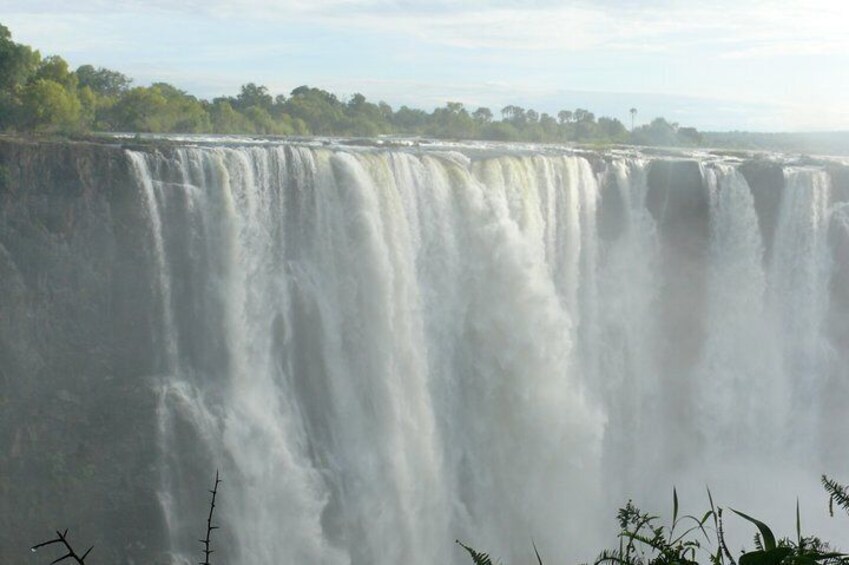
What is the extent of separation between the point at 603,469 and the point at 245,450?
7.29 meters

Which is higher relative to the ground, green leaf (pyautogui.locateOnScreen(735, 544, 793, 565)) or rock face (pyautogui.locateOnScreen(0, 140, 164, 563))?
green leaf (pyautogui.locateOnScreen(735, 544, 793, 565))

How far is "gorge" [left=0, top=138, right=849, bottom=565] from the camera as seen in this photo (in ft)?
48.2

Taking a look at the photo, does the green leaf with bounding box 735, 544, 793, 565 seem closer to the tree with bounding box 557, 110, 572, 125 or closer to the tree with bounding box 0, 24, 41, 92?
the tree with bounding box 0, 24, 41, 92

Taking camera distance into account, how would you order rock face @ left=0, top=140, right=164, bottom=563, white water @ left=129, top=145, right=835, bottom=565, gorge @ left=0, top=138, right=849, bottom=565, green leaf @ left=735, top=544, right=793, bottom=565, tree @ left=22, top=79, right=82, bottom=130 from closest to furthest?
1. green leaf @ left=735, top=544, right=793, bottom=565
2. rock face @ left=0, top=140, right=164, bottom=563
3. gorge @ left=0, top=138, right=849, bottom=565
4. white water @ left=129, top=145, right=835, bottom=565
5. tree @ left=22, top=79, right=82, bottom=130

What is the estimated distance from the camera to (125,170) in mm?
15062

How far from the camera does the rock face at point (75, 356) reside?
14.3 m

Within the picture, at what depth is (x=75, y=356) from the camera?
14859 mm

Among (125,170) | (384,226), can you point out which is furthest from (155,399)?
(384,226)

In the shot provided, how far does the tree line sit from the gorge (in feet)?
14.4

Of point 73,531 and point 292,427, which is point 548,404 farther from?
point 73,531

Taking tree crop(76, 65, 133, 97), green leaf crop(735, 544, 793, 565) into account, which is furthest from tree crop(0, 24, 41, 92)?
green leaf crop(735, 544, 793, 565)

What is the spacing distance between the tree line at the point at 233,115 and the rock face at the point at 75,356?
5274 millimetres

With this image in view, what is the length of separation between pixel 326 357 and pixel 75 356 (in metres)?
3.35

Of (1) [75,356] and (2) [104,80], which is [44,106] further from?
(2) [104,80]
